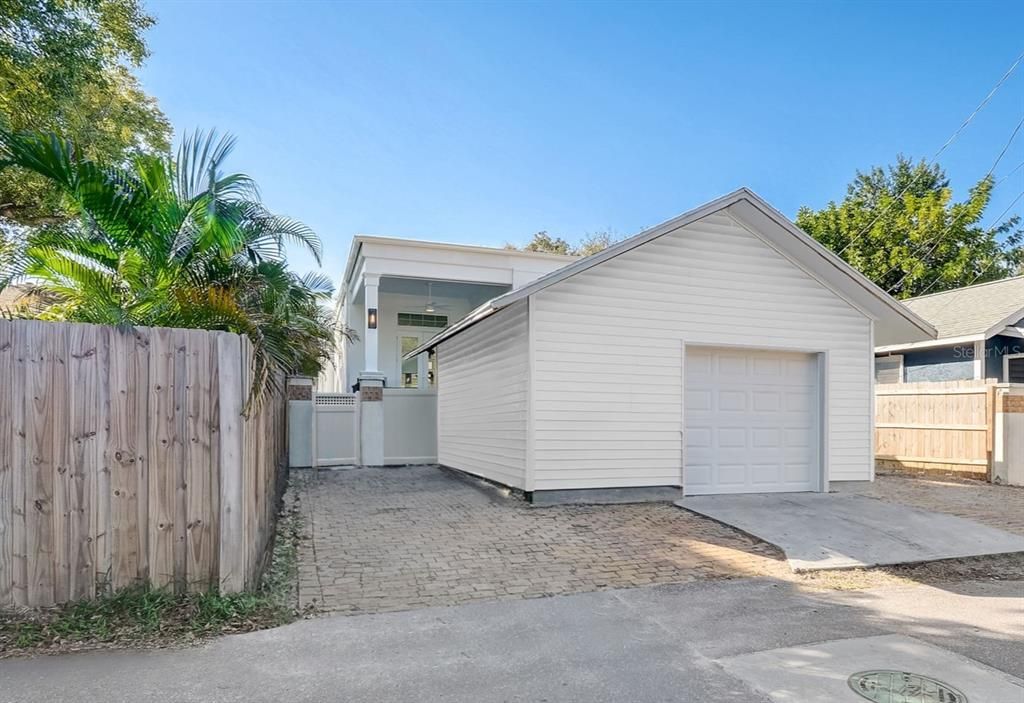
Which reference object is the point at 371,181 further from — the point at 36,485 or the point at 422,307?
the point at 36,485

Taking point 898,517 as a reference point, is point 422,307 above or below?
above

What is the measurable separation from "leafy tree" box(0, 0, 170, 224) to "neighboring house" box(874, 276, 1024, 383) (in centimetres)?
1651

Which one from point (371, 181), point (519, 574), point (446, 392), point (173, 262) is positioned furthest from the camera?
point (371, 181)

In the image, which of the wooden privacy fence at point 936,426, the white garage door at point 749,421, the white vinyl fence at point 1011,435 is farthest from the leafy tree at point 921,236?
the white garage door at point 749,421

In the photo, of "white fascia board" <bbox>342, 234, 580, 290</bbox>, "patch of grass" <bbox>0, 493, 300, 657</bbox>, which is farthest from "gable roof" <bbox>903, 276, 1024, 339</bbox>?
"patch of grass" <bbox>0, 493, 300, 657</bbox>

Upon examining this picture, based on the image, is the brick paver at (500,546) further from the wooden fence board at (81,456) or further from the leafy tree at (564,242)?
the leafy tree at (564,242)

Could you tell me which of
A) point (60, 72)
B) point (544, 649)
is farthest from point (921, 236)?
point (60, 72)

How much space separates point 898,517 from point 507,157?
1443cm

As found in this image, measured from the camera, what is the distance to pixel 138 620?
11.9ft

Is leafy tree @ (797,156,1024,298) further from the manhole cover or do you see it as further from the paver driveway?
the manhole cover

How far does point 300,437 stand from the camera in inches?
485

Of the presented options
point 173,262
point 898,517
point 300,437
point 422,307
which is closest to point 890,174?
point 422,307

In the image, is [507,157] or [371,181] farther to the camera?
[507,157]

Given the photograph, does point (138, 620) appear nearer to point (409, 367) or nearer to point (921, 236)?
point (409, 367)
